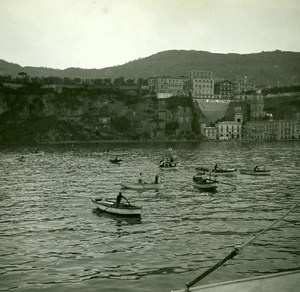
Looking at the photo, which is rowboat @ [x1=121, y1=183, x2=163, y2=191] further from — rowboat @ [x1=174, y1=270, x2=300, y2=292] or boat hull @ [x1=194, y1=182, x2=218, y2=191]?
rowboat @ [x1=174, y1=270, x2=300, y2=292]

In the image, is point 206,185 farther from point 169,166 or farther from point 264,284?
point 264,284

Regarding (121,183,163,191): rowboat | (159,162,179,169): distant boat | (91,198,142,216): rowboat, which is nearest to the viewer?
(91,198,142,216): rowboat

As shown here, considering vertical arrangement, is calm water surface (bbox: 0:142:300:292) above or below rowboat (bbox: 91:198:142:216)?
Result: below

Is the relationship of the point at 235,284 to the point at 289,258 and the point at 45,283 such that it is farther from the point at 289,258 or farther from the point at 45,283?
the point at 289,258

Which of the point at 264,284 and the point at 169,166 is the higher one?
the point at 264,284

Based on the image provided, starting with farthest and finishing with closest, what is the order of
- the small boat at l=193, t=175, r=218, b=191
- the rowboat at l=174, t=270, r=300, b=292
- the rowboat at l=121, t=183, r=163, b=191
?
the rowboat at l=121, t=183, r=163, b=191, the small boat at l=193, t=175, r=218, b=191, the rowboat at l=174, t=270, r=300, b=292

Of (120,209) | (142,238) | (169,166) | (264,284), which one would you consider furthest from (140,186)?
(264,284)

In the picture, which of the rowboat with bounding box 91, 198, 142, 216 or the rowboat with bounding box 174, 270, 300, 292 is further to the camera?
the rowboat with bounding box 91, 198, 142, 216

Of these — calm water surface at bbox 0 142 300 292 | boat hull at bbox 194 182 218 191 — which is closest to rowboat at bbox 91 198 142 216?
calm water surface at bbox 0 142 300 292

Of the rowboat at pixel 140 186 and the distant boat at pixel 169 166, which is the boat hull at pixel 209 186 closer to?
the rowboat at pixel 140 186

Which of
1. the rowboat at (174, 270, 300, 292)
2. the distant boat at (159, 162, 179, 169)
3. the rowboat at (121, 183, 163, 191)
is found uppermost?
the rowboat at (174, 270, 300, 292)

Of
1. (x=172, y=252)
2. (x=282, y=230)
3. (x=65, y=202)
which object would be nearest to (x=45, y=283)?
(x=172, y=252)
